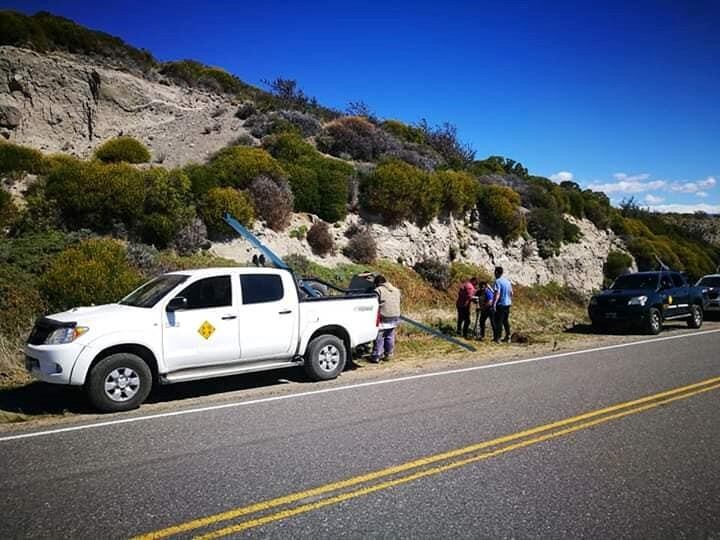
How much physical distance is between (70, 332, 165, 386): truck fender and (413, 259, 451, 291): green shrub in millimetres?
15804

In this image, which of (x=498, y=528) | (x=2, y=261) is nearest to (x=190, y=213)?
(x=2, y=261)

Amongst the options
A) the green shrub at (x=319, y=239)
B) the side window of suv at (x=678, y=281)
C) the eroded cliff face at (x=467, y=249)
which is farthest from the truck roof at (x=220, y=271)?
the side window of suv at (x=678, y=281)

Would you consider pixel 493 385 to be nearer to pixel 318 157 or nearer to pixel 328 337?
pixel 328 337

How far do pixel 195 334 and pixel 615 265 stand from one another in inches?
1225

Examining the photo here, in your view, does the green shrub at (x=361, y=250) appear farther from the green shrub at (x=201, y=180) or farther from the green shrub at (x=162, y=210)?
the green shrub at (x=162, y=210)

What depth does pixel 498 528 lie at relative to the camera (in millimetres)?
3799

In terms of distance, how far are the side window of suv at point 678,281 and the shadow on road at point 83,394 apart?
14.0m

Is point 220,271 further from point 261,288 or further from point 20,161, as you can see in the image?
point 20,161

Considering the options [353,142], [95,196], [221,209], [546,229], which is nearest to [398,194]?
[353,142]

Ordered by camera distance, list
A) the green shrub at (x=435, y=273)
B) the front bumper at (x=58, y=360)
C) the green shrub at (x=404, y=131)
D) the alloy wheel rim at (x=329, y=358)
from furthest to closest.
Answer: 1. the green shrub at (x=404, y=131)
2. the green shrub at (x=435, y=273)
3. the alloy wheel rim at (x=329, y=358)
4. the front bumper at (x=58, y=360)

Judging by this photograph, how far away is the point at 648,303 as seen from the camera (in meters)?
15.9

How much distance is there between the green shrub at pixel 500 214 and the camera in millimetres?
27625

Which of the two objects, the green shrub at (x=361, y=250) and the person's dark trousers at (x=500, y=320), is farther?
the green shrub at (x=361, y=250)

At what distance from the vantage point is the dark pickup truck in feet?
52.0
